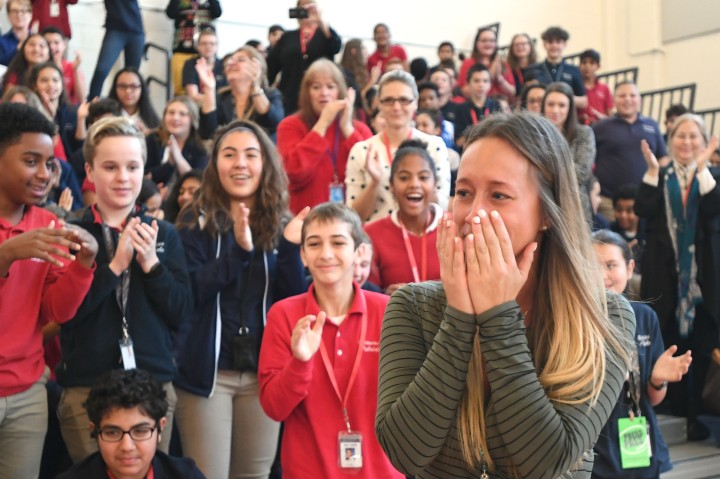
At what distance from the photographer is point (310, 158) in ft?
16.4

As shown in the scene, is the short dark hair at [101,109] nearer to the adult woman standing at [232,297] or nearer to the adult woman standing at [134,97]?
the adult woman standing at [134,97]

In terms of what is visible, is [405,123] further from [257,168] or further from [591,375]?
[591,375]

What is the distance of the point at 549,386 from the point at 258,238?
2.35 meters

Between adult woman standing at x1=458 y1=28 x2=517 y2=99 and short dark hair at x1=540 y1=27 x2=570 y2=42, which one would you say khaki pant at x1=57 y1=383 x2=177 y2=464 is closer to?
adult woman standing at x1=458 y1=28 x2=517 y2=99

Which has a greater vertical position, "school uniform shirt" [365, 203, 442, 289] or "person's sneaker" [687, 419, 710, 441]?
"school uniform shirt" [365, 203, 442, 289]

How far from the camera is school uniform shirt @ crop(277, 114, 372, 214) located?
5020 mm

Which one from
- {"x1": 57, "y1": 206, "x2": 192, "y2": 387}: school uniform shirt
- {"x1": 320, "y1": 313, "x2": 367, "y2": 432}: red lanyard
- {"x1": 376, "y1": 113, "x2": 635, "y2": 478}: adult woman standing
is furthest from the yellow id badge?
{"x1": 376, "y1": 113, "x2": 635, "y2": 478}: adult woman standing

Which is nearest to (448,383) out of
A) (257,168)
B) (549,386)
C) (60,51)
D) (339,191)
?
(549,386)

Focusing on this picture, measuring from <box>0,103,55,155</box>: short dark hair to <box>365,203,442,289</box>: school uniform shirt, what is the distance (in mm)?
1568

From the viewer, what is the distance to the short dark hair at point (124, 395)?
305 cm

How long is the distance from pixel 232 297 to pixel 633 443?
164 cm

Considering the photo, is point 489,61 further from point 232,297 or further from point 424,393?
point 424,393

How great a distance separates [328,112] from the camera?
5.05m

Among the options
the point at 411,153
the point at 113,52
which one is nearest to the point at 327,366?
the point at 411,153
